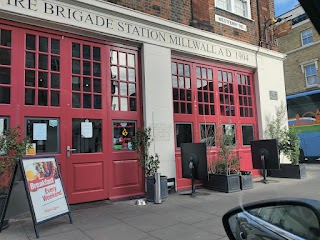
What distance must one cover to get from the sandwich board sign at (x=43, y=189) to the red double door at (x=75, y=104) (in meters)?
1.22

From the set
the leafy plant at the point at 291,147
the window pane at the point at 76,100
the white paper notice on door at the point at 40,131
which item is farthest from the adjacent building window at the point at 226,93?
the white paper notice on door at the point at 40,131

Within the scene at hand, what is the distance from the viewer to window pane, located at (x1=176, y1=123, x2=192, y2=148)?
27.2ft

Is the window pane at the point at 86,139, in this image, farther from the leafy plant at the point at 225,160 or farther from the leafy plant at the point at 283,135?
the leafy plant at the point at 283,135

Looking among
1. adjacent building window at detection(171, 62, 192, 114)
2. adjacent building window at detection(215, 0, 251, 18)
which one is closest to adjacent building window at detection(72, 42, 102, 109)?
adjacent building window at detection(171, 62, 192, 114)

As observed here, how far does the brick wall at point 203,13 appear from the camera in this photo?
7863 millimetres

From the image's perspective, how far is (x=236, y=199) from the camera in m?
6.78

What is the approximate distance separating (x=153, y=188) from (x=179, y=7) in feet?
17.3

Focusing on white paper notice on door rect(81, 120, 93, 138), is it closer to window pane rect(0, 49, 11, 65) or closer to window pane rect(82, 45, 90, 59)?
window pane rect(82, 45, 90, 59)

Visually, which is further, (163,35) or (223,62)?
(223,62)

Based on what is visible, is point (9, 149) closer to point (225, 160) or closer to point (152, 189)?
point (152, 189)

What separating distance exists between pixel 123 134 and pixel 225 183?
297 centimetres

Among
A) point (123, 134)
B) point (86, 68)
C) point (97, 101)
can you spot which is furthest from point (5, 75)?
point (123, 134)

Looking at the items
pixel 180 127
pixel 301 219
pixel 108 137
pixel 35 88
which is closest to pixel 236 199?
pixel 180 127

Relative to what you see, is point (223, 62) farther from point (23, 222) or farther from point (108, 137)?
point (23, 222)
